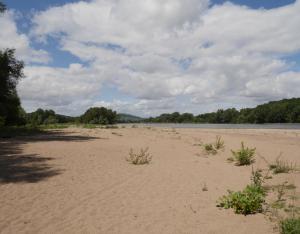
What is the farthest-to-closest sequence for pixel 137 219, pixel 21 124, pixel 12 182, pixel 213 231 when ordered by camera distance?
pixel 21 124, pixel 12 182, pixel 137 219, pixel 213 231

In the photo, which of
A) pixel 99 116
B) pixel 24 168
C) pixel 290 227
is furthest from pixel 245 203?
pixel 99 116

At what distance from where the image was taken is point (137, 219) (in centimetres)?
641

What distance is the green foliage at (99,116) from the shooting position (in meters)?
57.6

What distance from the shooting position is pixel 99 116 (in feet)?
195

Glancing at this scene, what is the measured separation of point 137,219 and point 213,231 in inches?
57.9

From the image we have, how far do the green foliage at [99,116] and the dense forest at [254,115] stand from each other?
3868 cm

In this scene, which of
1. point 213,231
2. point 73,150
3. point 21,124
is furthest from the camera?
point 21,124

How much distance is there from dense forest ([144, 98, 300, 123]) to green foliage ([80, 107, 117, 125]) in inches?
1523

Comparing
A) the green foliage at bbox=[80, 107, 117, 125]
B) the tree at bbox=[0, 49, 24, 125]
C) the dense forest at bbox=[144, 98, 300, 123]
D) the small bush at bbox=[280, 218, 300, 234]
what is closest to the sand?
the small bush at bbox=[280, 218, 300, 234]

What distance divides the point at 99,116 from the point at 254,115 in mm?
42295

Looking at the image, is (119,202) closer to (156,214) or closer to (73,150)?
(156,214)

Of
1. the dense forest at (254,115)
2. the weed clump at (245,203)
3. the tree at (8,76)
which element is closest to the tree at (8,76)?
the tree at (8,76)

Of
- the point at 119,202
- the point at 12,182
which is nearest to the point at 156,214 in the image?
the point at 119,202

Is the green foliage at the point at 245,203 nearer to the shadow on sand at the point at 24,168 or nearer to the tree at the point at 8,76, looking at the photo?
the shadow on sand at the point at 24,168
